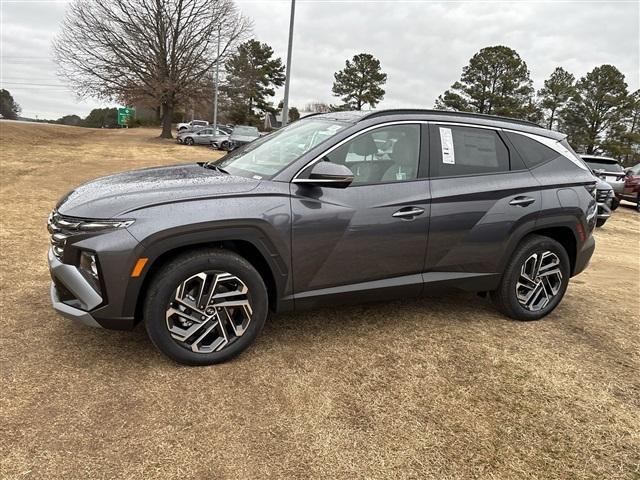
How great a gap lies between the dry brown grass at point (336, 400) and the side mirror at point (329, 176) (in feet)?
3.91

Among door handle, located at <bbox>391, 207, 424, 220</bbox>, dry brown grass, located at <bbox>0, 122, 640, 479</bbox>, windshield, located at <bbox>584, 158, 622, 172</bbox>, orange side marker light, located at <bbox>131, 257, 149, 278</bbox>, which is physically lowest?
dry brown grass, located at <bbox>0, 122, 640, 479</bbox>

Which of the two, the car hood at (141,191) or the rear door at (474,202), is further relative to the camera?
the rear door at (474,202)

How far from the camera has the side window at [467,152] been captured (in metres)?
3.62

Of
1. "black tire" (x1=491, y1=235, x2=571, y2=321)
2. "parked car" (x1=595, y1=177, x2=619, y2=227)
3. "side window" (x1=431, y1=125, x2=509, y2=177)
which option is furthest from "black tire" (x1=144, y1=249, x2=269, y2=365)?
"parked car" (x1=595, y1=177, x2=619, y2=227)

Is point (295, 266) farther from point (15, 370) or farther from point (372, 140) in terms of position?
point (15, 370)

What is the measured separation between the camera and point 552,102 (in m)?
44.3

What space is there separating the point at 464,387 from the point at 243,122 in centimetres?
6111

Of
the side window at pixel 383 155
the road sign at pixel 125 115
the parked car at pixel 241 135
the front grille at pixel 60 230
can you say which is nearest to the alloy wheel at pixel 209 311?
the front grille at pixel 60 230

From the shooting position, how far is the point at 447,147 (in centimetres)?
366

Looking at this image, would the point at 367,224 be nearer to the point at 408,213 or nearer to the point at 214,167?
the point at 408,213

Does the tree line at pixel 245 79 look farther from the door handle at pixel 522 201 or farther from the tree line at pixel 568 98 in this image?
the door handle at pixel 522 201

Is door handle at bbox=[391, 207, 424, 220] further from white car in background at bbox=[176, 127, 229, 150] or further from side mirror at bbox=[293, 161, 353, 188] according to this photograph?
white car in background at bbox=[176, 127, 229, 150]

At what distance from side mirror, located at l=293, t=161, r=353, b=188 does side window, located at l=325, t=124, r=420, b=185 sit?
21 cm

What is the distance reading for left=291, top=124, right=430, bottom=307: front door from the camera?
10.2 feet
